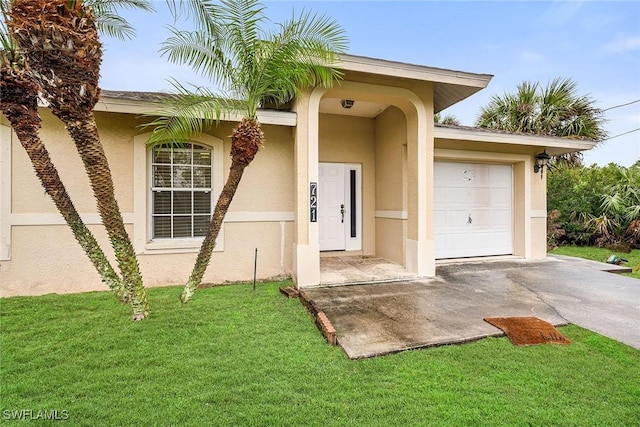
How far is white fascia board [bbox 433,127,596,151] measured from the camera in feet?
22.5

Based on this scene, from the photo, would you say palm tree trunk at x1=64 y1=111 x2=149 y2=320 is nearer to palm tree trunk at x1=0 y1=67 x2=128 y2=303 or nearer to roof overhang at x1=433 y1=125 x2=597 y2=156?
palm tree trunk at x1=0 y1=67 x2=128 y2=303

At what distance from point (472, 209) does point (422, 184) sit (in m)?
2.88

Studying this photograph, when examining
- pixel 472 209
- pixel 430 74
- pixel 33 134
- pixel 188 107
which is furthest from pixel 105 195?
pixel 472 209

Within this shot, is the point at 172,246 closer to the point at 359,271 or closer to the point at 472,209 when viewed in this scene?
the point at 359,271

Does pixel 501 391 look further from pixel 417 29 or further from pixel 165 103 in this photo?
pixel 417 29

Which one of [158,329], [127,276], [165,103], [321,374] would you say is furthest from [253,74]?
[321,374]

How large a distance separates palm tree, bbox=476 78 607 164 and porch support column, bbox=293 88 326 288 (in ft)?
33.6

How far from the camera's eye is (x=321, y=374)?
8.86 feet

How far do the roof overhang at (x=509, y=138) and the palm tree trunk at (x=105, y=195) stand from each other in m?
6.20

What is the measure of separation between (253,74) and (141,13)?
82.1 inches

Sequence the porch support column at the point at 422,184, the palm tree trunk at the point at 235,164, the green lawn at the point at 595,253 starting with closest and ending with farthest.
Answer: the palm tree trunk at the point at 235,164, the porch support column at the point at 422,184, the green lawn at the point at 595,253

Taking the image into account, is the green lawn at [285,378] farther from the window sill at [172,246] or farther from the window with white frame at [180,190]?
the window with white frame at [180,190]

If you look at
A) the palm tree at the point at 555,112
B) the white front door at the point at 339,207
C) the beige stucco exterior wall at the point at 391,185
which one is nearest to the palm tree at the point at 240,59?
the beige stucco exterior wall at the point at 391,185

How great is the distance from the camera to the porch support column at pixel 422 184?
235 inches
